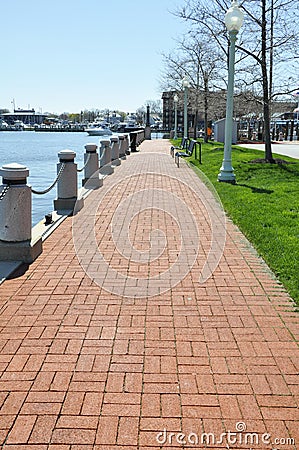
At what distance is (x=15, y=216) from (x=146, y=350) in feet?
9.21

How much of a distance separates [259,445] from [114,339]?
1545mm

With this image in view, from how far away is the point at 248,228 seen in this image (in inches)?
292

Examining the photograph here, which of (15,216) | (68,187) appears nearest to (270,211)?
(68,187)

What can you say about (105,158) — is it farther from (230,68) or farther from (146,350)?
(146,350)

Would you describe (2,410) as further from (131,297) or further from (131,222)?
(131,222)

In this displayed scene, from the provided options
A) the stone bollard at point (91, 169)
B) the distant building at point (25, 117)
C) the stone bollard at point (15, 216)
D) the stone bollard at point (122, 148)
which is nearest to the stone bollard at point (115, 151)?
the stone bollard at point (122, 148)

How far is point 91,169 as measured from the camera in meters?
13.0

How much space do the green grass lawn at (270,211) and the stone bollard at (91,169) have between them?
313 cm

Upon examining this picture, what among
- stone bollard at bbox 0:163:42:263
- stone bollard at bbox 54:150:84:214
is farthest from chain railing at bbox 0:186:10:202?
stone bollard at bbox 54:150:84:214

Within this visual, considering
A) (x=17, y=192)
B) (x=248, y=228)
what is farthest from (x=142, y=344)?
(x=248, y=228)

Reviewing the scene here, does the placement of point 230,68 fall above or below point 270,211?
above

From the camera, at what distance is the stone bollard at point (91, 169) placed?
12.3 m

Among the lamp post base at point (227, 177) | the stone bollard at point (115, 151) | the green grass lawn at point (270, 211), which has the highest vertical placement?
the stone bollard at point (115, 151)

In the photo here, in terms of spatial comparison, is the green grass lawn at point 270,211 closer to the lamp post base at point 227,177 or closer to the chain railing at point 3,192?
the lamp post base at point 227,177
